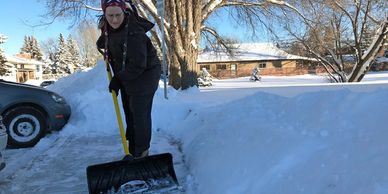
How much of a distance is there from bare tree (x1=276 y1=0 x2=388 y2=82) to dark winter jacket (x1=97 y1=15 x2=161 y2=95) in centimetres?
1596

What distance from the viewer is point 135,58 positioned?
13.9ft

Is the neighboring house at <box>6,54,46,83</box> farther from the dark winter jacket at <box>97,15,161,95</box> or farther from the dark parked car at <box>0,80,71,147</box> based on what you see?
the dark winter jacket at <box>97,15,161,95</box>

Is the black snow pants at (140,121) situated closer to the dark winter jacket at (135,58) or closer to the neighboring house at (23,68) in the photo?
the dark winter jacket at (135,58)

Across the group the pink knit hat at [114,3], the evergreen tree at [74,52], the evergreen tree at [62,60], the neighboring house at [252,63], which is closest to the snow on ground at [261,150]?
the pink knit hat at [114,3]

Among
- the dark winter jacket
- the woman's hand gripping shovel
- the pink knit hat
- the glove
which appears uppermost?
the pink knit hat

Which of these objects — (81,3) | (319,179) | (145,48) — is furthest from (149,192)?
(81,3)

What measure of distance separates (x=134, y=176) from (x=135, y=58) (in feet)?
3.79

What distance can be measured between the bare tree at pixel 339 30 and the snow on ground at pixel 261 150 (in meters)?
14.4

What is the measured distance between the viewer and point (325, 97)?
4.01 meters

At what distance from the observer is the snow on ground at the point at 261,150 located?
2.67 meters

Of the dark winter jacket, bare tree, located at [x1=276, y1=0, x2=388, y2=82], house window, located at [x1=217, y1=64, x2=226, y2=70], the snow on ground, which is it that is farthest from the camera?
house window, located at [x1=217, y1=64, x2=226, y2=70]

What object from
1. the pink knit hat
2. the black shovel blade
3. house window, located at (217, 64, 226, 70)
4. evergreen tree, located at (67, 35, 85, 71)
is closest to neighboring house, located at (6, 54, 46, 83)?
evergreen tree, located at (67, 35, 85, 71)

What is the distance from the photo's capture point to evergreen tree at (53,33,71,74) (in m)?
78.1

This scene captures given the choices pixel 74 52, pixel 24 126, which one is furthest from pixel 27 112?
pixel 74 52
